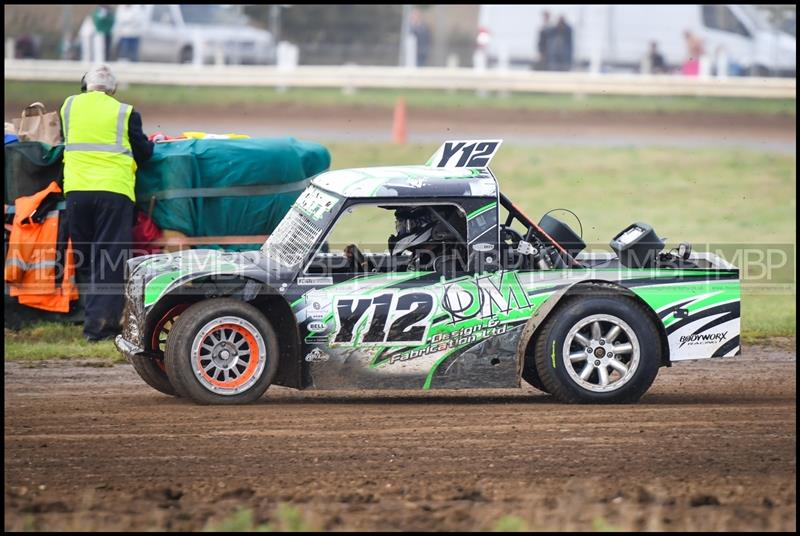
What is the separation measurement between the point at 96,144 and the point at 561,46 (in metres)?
20.9

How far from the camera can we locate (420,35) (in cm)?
3262

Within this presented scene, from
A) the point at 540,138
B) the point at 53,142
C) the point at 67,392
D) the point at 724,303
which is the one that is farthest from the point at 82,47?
the point at 724,303

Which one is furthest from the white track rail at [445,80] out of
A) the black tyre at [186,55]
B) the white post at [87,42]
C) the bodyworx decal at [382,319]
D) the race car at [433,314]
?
the bodyworx decal at [382,319]

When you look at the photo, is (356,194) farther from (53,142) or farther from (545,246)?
(53,142)

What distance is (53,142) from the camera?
498 inches

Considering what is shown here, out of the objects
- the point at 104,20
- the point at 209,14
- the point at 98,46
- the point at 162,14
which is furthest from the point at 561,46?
the point at 98,46

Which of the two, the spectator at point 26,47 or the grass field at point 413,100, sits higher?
the spectator at point 26,47

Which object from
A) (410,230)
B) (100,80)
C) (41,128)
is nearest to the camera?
(410,230)

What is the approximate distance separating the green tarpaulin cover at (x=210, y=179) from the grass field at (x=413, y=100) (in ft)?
52.1

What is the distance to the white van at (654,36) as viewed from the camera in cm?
3114

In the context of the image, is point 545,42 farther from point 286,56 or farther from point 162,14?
Result: point 162,14

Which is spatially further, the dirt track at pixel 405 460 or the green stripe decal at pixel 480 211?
the green stripe decal at pixel 480 211

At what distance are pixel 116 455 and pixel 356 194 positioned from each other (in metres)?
2.57

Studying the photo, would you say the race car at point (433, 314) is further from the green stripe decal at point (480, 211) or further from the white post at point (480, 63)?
the white post at point (480, 63)
